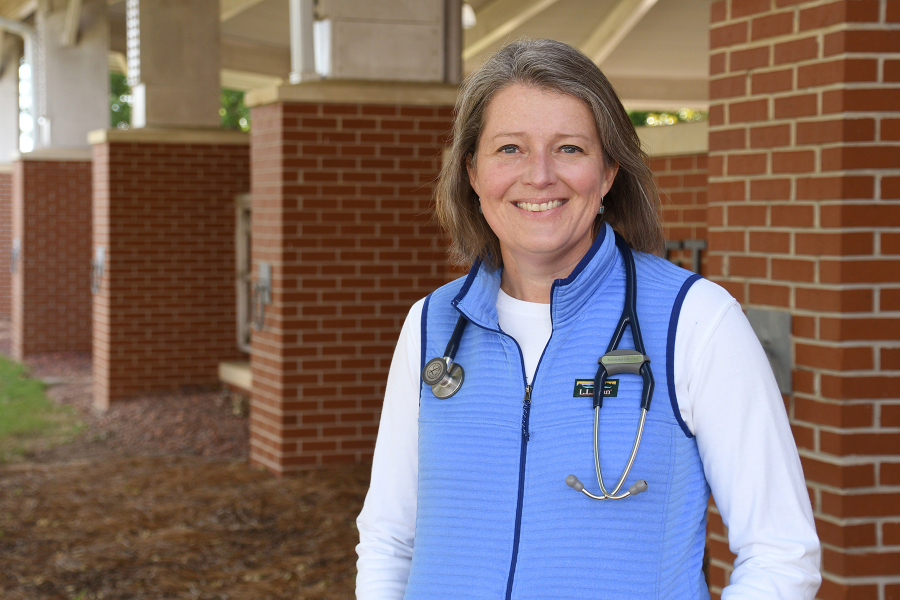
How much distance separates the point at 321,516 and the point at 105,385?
552 centimetres

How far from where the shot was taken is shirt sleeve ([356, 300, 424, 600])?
1981mm

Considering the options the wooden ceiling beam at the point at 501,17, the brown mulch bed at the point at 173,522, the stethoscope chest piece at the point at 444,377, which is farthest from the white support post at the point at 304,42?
the wooden ceiling beam at the point at 501,17

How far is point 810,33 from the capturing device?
3398mm

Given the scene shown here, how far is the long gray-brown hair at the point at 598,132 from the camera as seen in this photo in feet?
6.03

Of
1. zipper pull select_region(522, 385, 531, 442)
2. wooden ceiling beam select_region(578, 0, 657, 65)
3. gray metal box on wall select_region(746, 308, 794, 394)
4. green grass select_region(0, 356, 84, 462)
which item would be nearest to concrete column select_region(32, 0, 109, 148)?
green grass select_region(0, 356, 84, 462)

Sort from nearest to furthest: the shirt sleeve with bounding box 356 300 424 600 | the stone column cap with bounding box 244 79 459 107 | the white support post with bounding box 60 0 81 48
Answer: the shirt sleeve with bounding box 356 300 424 600, the stone column cap with bounding box 244 79 459 107, the white support post with bounding box 60 0 81 48

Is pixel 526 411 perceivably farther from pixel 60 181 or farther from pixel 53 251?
pixel 53 251

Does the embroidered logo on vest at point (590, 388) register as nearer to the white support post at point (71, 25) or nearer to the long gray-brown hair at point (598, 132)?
the long gray-brown hair at point (598, 132)

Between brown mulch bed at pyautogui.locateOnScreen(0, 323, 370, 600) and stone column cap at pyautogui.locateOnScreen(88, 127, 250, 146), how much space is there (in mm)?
3172

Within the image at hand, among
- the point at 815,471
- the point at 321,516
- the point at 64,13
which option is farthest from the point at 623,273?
the point at 64,13

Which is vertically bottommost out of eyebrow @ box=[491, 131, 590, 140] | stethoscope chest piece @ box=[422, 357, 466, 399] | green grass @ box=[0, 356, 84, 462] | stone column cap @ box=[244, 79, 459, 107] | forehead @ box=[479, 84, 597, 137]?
green grass @ box=[0, 356, 84, 462]

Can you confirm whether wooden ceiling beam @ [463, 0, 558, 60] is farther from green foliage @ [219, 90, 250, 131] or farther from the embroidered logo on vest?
green foliage @ [219, 90, 250, 131]

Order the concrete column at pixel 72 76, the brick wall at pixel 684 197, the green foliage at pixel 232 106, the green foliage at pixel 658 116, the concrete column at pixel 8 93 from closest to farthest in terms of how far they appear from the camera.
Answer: the brick wall at pixel 684 197 → the concrete column at pixel 72 76 → the concrete column at pixel 8 93 → the green foliage at pixel 658 116 → the green foliage at pixel 232 106

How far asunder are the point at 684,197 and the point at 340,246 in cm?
270
